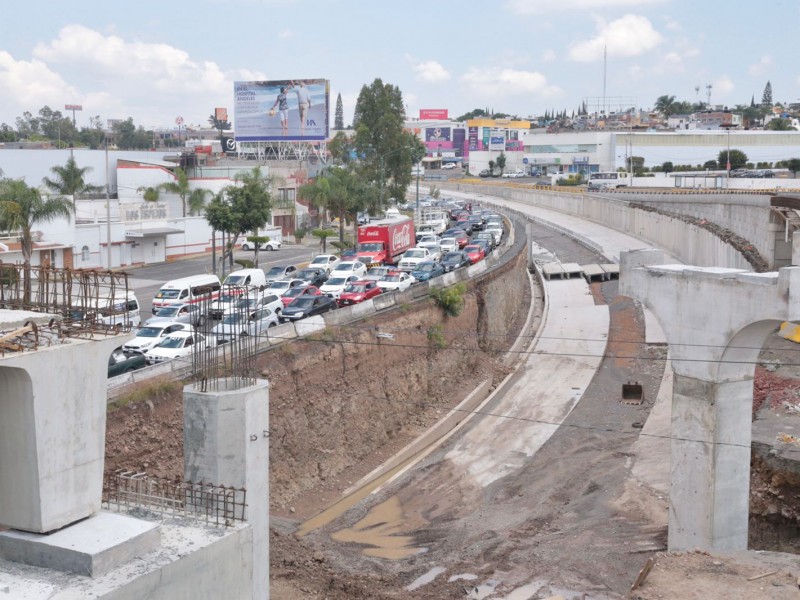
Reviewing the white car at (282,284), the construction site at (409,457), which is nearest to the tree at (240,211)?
the white car at (282,284)

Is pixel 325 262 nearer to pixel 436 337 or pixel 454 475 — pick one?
pixel 436 337

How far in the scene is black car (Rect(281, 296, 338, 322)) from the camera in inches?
1416

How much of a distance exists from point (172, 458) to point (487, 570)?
8485 mm

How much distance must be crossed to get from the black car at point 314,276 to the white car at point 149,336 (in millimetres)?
13171

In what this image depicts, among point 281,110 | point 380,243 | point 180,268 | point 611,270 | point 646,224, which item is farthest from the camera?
point 281,110

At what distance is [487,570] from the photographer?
915 inches

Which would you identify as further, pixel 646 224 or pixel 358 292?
pixel 646 224

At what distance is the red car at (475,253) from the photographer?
55.1 m

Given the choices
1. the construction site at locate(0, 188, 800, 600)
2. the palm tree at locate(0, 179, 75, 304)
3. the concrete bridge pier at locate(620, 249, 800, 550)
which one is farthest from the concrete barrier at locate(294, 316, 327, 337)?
the palm tree at locate(0, 179, 75, 304)

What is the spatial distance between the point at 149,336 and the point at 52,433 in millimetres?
17720

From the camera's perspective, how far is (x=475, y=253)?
185ft

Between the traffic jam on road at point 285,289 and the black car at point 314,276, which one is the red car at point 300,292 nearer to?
the traffic jam on road at point 285,289

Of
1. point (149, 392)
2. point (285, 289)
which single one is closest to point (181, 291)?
point (285, 289)

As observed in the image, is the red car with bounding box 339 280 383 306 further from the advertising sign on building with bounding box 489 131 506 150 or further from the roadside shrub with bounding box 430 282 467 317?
the advertising sign on building with bounding box 489 131 506 150
